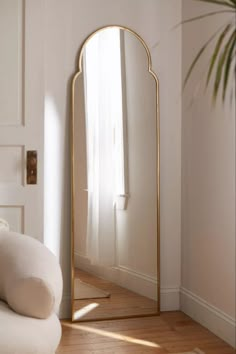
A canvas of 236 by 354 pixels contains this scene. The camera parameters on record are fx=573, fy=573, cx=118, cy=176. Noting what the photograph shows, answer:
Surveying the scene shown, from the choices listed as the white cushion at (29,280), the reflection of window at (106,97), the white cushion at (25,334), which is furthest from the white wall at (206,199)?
the white cushion at (25,334)

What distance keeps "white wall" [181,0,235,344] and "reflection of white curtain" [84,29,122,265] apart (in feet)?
1.68

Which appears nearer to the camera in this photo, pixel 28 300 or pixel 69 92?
pixel 28 300

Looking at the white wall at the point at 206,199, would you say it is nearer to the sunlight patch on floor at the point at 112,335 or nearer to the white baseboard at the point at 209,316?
the white baseboard at the point at 209,316

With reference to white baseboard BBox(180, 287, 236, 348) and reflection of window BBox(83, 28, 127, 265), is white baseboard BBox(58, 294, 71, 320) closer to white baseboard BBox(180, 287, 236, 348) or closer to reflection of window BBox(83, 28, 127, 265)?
reflection of window BBox(83, 28, 127, 265)

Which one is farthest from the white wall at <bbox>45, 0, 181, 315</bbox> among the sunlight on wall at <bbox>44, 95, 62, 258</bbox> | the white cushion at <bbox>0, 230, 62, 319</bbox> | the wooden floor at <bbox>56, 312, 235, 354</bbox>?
the white cushion at <bbox>0, 230, 62, 319</bbox>

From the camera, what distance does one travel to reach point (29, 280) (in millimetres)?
2148

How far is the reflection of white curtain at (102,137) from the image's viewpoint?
377cm

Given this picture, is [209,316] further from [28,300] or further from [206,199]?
[28,300]

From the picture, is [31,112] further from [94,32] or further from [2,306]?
[2,306]

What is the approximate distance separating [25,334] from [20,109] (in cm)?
191

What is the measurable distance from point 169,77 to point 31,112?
1.02 metres

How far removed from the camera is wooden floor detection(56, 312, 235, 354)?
10.6 feet

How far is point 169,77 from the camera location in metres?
4.00

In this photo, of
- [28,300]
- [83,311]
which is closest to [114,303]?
[83,311]
